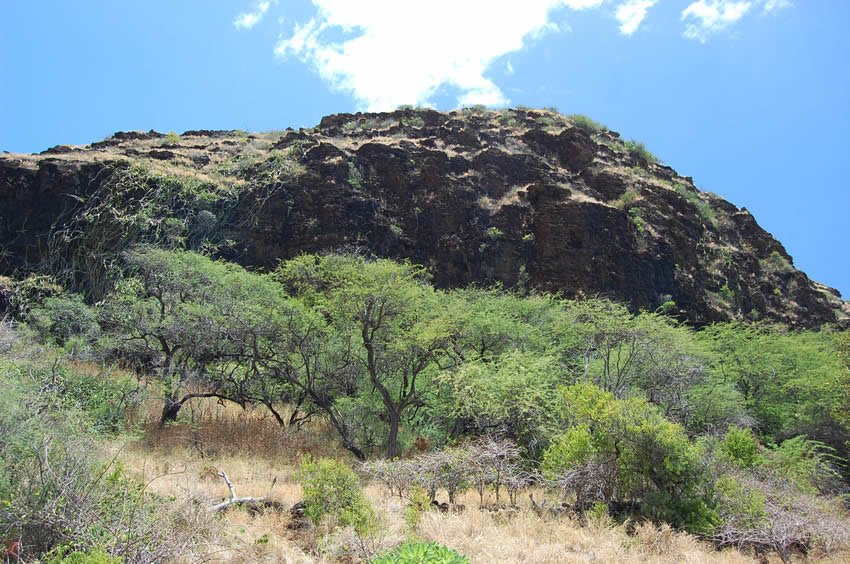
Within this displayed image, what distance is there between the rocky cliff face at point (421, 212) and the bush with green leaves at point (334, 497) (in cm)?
2004

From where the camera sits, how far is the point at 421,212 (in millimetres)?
30094

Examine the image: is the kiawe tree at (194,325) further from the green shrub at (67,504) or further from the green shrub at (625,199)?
the green shrub at (625,199)

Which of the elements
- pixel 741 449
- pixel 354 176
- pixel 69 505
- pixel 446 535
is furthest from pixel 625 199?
pixel 69 505

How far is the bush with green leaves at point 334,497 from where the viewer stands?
22.1 feet

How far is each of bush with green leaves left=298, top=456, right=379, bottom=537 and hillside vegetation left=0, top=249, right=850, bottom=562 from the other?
0.03 m

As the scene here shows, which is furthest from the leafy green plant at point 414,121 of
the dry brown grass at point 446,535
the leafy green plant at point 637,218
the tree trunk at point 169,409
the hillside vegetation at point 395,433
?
the dry brown grass at point 446,535

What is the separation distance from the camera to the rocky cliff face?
25359mm

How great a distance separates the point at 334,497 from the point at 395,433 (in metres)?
5.46

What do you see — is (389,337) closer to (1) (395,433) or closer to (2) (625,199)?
(1) (395,433)

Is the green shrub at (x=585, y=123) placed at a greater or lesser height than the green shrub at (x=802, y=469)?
greater

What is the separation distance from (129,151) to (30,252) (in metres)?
9.76

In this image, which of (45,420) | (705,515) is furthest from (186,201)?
(705,515)

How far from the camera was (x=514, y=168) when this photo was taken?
33.8m

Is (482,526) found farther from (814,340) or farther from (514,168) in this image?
(514,168)
